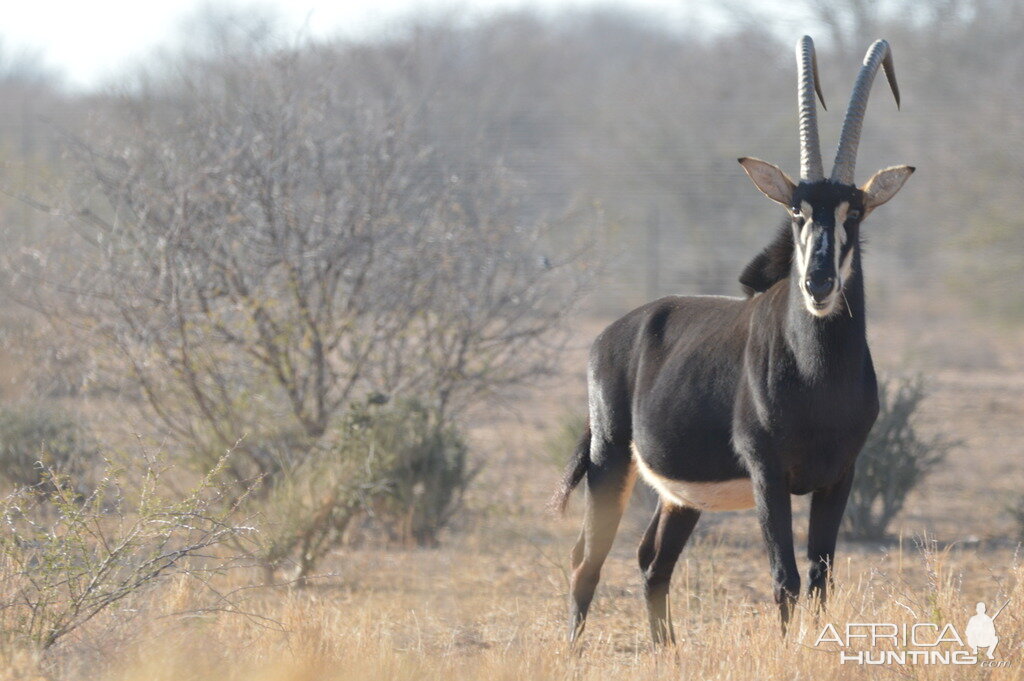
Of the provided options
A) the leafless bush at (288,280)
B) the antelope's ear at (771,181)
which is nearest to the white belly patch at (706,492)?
the antelope's ear at (771,181)

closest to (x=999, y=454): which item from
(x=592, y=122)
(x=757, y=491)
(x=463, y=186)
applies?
(x=463, y=186)

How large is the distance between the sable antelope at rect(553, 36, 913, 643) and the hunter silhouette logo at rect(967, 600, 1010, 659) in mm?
569

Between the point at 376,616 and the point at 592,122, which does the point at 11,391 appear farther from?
the point at 592,122

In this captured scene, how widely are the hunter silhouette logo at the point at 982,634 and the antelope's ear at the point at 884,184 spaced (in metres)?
1.62

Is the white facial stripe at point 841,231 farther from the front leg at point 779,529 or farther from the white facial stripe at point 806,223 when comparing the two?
the front leg at point 779,529

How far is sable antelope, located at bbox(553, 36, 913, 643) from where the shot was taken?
5109 millimetres

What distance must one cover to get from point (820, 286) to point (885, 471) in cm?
494

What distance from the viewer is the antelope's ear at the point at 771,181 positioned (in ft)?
17.5

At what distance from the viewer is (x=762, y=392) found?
17.1 feet

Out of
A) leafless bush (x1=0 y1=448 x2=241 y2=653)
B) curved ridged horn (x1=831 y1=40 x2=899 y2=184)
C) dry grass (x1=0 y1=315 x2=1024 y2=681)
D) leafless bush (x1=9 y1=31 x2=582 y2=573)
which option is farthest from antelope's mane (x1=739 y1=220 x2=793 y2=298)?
leafless bush (x1=9 y1=31 x2=582 y2=573)

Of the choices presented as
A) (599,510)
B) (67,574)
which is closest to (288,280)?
(599,510)

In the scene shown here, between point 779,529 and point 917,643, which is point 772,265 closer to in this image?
point 779,529

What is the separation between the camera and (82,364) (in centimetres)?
876

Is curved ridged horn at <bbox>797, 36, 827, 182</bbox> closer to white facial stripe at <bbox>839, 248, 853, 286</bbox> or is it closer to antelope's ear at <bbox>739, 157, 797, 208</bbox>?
antelope's ear at <bbox>739, 157, 797, 208</bbox>
